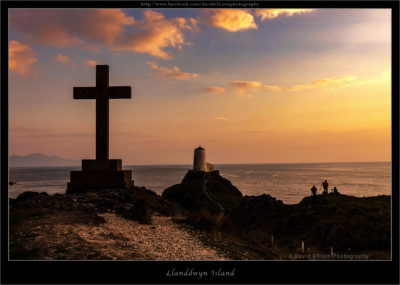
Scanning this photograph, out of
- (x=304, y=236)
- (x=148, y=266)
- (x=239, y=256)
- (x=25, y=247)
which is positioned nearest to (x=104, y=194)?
(x=25, y=247)

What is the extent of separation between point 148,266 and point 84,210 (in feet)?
21.6

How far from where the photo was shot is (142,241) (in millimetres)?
8461

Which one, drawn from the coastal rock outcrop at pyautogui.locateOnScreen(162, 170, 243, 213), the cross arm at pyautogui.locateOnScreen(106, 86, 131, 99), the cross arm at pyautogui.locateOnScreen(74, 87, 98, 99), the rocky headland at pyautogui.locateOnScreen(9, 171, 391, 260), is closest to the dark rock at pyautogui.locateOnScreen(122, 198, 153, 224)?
the rocky headland at pyautogui.locateOnScreen(9, 171, 391, 260)

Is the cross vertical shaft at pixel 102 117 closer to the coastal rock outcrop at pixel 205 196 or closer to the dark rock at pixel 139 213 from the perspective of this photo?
the dark rock at pixel 139 213

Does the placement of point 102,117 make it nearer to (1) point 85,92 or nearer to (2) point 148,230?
(1) point 85,92

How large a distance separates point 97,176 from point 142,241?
559 cm

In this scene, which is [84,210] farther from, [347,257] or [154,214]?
[347,257]

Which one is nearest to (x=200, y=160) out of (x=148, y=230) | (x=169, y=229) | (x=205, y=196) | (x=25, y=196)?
(x=205, y=196)

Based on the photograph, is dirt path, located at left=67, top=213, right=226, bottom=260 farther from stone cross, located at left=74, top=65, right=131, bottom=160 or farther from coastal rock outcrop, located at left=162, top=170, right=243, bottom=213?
coastal rock outcrop, located at left=162, top=170, right=243, bottom=213

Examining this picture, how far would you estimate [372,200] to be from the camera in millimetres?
17297

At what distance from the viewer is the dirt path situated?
283 inches

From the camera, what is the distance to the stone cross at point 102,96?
13.4 meters

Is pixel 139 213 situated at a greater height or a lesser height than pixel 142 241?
greater

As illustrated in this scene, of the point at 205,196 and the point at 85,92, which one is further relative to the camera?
the point at 205,196
